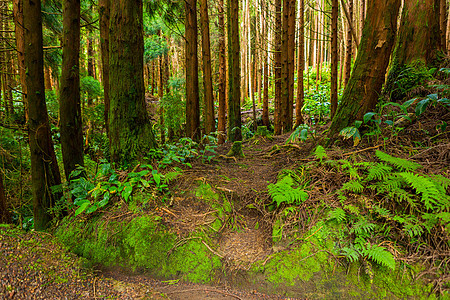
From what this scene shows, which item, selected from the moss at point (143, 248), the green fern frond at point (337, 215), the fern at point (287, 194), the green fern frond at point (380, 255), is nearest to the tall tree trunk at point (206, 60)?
the fern at point (287, 194)

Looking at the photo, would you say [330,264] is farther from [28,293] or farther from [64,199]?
[64,199]

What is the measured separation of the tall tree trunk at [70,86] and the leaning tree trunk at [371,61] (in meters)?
4.45

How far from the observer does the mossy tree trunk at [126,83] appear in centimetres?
336

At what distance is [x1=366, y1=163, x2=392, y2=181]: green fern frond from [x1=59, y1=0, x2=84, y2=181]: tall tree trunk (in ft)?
14.5

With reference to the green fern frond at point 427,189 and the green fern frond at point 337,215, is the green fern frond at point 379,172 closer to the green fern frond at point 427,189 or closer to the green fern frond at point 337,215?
the green fern frond at point 427,189

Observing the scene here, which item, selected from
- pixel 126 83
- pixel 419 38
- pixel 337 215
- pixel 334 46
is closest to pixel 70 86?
pixel 126 83

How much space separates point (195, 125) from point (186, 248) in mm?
5113

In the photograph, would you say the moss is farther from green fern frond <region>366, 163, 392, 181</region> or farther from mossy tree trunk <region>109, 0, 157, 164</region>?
green fern frond <region>366, 163, 392, 181</region>

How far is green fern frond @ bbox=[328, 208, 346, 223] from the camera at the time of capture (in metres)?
2.32

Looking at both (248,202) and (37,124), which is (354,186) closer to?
(248,202)

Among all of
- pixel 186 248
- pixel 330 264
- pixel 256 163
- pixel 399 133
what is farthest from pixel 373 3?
pixel 186 248

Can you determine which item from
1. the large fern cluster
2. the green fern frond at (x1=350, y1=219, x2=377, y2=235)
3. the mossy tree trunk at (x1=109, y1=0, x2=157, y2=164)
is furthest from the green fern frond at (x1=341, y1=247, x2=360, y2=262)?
the mossy tree trunk at (x1=109, y1=0, x2=157, y2=164)

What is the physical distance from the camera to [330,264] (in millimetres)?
2135

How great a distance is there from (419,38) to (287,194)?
4.09 m
